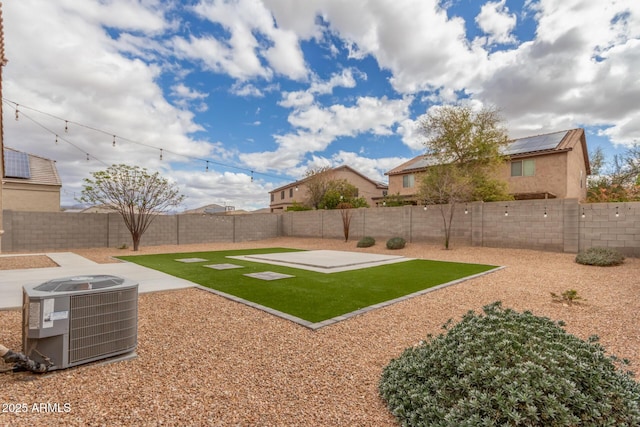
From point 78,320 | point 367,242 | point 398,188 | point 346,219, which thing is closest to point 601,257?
point 367,242

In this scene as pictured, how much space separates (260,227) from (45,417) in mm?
19275

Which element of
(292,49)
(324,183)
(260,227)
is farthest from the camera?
(324,183)

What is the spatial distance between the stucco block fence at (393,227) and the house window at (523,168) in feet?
25.8

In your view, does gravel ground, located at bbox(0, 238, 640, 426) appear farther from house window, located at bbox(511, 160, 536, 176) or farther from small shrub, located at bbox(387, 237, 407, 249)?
house window, located at bbox(511, 160, 536, 176)

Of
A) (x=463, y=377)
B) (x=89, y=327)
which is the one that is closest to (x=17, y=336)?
(x=89, y=327)

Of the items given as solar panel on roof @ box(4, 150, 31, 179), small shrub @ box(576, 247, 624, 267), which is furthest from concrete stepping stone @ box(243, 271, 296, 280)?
solar panel on roof @ box(4, 150, 31, 179)

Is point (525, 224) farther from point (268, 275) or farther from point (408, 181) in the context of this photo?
point (408, 181)

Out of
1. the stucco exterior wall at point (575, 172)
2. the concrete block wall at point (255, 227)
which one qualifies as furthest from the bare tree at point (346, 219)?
the stucco exterior wall at point (575, 172)

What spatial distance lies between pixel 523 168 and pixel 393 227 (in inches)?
376

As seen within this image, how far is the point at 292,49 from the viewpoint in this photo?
10625mm

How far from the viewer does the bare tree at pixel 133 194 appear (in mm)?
13867

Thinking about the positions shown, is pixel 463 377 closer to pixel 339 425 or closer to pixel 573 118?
pixel 339 425

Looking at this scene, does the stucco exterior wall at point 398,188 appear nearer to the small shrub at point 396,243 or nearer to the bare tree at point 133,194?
the small shrub at point 396,243

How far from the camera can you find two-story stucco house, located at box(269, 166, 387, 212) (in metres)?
30.7
